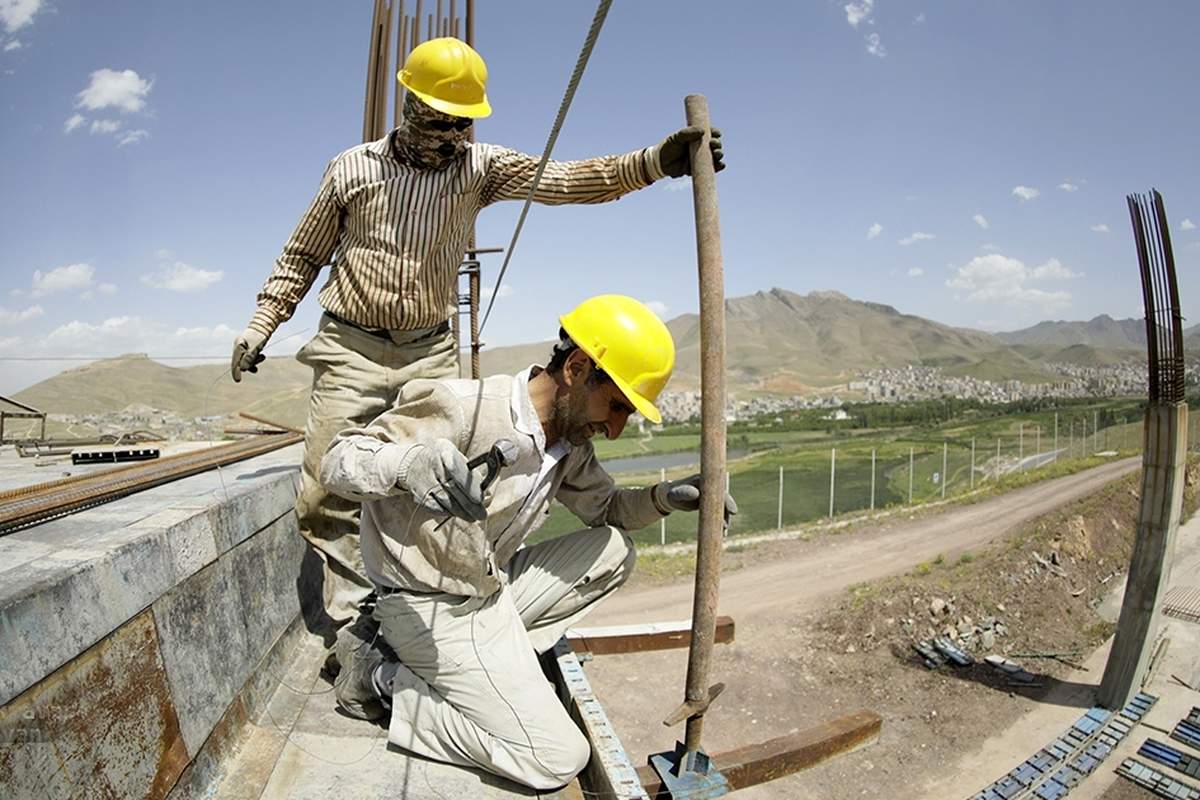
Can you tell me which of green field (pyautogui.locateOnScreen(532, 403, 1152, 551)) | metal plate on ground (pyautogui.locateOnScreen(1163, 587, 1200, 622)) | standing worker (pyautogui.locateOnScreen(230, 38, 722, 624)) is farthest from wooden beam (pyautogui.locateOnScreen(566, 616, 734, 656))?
green field (pyautogui.locateOnScreen(532, 403, 1152, 551))

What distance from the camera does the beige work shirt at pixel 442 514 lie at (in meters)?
2.37

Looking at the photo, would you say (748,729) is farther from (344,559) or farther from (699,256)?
(699,256)

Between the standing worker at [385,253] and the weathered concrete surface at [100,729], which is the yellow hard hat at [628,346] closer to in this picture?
the standing worker at [385,253]

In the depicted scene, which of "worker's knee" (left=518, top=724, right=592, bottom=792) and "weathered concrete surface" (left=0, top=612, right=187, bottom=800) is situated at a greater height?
"weathered concrete surface" (left=0, top=612, right=187, bottom=800)

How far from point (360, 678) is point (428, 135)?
2.18 metres

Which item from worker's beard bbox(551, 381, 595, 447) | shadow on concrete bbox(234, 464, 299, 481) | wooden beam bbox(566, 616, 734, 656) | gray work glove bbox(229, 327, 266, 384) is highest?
gray work glove bbox(229, 327, 266, 384)

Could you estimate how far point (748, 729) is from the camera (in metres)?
6.86

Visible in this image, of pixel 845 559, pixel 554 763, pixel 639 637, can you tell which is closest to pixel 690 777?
pixel 554 763

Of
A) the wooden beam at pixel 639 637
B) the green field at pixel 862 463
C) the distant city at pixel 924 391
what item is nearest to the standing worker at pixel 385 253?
the wooden beam at pixel 639 637

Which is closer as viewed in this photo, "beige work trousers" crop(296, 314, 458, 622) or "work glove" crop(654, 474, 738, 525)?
"work glove" crop(654, 474, 738, 525)

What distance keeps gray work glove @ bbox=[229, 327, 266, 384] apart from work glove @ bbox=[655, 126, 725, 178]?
1934mm

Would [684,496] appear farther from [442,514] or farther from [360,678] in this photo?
[360,678]

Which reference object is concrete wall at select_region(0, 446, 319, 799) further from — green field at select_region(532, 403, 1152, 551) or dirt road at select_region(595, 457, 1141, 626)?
green field at select_region(532, 403, 1152, 551)

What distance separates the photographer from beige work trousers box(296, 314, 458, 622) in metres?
3.11
